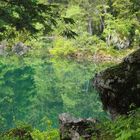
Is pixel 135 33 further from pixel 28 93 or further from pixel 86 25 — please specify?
pixel 28 93

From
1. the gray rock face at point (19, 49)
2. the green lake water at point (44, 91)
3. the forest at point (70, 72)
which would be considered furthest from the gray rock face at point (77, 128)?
the gray rock face at point (19, 49)

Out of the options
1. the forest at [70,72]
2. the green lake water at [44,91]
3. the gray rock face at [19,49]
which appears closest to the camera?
the forest at [70,72]

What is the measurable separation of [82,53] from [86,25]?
8783 millimetres

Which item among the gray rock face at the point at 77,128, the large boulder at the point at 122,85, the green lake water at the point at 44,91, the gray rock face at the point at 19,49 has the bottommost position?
the gray rock face at the point at 19,49

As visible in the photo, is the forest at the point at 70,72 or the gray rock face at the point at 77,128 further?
the forest at the point at 70,72

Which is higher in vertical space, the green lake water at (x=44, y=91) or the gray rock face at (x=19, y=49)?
the green lake water at (x=44, y=91)

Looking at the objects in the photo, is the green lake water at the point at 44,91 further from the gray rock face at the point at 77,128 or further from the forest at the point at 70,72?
the gray rock face at the point at 77,128

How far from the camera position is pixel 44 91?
3322 cm

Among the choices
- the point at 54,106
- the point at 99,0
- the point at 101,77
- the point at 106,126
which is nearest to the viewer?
the point at 106,126

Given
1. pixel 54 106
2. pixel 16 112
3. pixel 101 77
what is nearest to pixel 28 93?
pixel 54 106

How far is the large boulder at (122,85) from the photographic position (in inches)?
382

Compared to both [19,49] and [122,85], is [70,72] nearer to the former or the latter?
[19,49]

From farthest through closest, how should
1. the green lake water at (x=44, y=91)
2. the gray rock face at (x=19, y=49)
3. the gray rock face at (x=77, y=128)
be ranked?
1. the gray rock face at (x=19, y=49)
2. the green lake water at (x=44, y=91)
3. the gray rock face at (x=77, y=128)

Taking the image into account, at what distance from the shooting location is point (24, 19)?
12.3m
